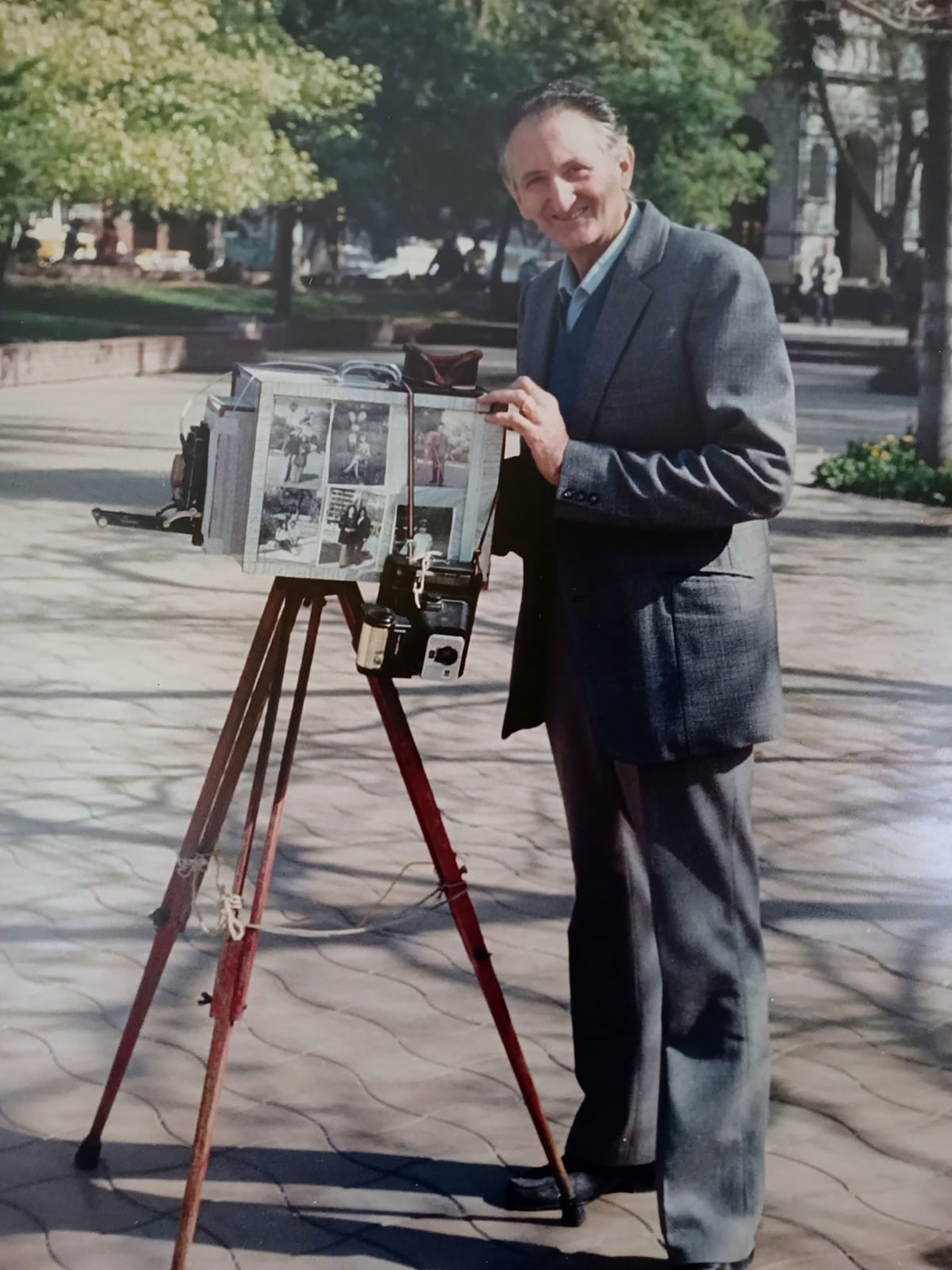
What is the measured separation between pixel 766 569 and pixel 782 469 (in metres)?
0.27

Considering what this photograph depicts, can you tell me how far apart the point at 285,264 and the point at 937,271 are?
1903 centimetres

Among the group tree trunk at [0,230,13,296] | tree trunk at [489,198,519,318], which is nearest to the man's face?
tree trunk at [0,230,13,296]

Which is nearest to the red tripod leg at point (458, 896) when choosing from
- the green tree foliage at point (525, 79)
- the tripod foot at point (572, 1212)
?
the tripod foot at point (572, 1212)

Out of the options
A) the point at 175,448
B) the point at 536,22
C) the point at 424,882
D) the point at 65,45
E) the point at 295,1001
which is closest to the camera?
the point at 295,1001

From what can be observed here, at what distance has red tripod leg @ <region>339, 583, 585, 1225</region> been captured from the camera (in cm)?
309

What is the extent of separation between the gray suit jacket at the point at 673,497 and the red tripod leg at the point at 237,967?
0.44 meters

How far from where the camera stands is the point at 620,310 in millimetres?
2916

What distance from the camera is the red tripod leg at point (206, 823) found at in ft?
10.3

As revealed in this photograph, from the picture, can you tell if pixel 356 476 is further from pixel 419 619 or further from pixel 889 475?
pixel 889 475

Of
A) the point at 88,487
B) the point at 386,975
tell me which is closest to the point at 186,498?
the point at 386,975

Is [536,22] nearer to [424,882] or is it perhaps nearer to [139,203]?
[139,203]

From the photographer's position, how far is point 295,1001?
419cm

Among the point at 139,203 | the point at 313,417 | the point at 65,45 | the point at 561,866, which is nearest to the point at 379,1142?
the point at 313,417

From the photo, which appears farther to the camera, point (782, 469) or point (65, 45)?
point (65, 45)
